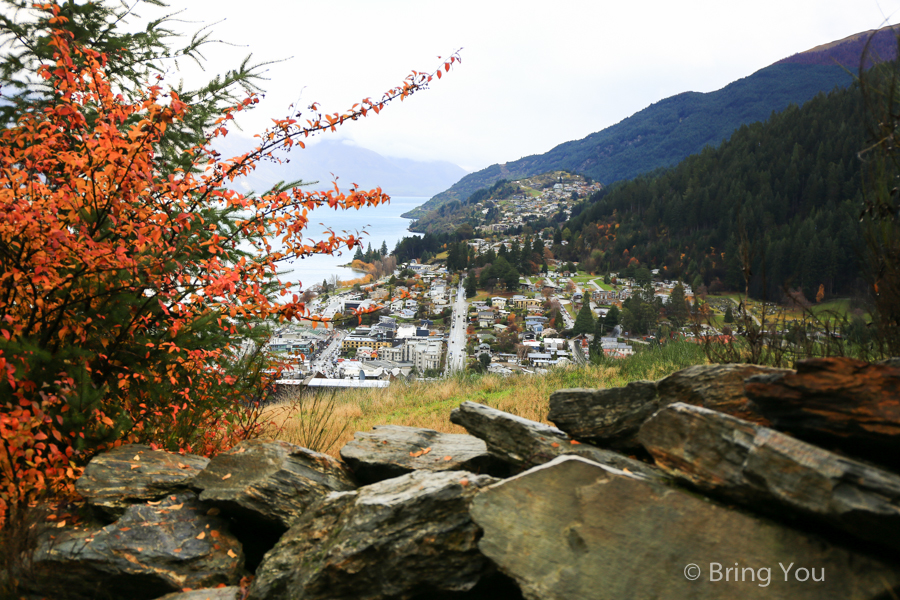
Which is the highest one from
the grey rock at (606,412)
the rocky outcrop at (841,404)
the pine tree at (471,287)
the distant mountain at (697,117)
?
the distant mountain at (697,117)

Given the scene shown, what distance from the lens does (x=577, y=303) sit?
38969mm

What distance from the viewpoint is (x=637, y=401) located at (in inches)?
138

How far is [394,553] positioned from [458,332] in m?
29.8

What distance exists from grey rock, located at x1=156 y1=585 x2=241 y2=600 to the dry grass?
2626 millimetres

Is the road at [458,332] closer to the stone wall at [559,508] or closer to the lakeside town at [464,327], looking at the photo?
the lakeside town at [464,327]

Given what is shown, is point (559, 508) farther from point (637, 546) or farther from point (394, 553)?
point (394, 553)

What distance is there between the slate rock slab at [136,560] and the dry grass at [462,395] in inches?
86.0

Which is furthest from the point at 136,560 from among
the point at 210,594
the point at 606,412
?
the point at 606,412

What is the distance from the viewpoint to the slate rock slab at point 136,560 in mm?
3006

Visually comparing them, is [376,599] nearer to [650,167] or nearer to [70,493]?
[70,493]

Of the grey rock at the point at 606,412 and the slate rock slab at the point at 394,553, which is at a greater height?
the grey rock at the point at 606,412

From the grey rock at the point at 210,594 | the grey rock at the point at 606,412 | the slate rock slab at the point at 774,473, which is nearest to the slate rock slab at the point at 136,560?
the grey rock at the point at 210,594

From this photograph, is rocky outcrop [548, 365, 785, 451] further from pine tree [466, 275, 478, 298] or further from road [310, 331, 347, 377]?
pine tree [466, 275, 478, 298]

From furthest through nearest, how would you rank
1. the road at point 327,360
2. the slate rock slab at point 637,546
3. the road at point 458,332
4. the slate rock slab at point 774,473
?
the road at point 458,332 → the road at point 327,360 → the slate rock slab at point 637,546 → the slate rock slab at point 774,473
